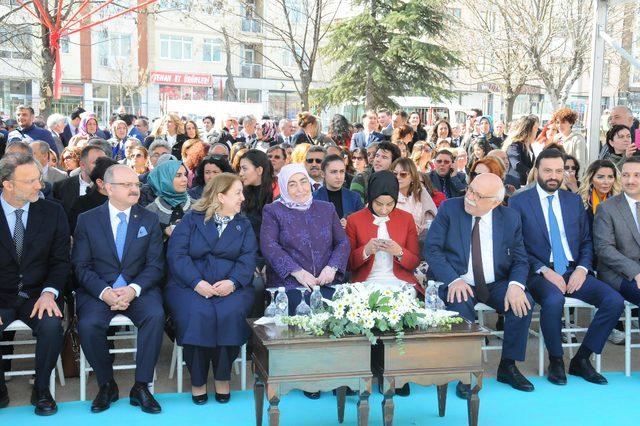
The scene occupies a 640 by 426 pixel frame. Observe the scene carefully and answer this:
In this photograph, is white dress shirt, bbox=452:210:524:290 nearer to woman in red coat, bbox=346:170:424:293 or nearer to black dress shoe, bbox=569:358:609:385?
woman in red coat, bbox=346:170:424:293

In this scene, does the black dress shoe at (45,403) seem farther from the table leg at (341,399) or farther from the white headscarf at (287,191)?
the white headscarf at (287,191)

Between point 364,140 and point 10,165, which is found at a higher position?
point 364,140

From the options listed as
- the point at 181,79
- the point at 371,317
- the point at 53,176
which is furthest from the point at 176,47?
the point at 371,317

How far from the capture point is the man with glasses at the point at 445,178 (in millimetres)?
7535

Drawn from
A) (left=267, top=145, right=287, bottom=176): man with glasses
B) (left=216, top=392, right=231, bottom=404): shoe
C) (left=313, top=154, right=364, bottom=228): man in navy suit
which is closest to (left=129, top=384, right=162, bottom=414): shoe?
(left=216, top=392, right=231, bottom=404): shoe

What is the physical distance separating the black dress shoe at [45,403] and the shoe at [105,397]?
0.79 ft

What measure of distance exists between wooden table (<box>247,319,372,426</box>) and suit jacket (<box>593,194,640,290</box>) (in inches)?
101

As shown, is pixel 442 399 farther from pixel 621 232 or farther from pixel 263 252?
pixel 621 232

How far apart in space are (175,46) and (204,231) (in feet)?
107

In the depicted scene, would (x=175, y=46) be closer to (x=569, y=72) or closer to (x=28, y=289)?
(x=569, y=72)

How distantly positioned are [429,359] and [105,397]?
2121 mm

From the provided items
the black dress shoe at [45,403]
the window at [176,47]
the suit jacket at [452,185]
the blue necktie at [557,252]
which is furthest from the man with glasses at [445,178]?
the window at [176,47]

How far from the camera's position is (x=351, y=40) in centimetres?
1895

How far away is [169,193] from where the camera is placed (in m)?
5.77
